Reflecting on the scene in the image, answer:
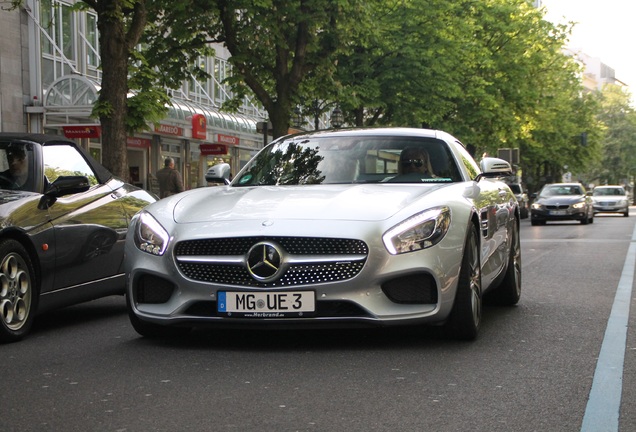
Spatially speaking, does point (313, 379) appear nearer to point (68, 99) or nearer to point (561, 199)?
point (68, 99)

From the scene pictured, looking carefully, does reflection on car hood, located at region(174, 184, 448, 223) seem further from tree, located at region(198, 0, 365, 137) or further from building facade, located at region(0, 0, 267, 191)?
building facade, located at region(0, 0, 267, 191)

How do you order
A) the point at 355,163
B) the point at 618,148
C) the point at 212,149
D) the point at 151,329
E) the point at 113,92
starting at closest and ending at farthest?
the point at 151,329 → the point at 355,163 → the point at 113,92 → the point at 212,149 → the point at 618,148

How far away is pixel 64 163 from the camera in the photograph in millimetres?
8828

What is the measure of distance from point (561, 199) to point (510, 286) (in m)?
30.4

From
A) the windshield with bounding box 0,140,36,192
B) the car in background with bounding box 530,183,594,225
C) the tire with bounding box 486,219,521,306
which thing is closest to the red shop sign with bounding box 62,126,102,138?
the car in background with bounding box 530,183,594,225

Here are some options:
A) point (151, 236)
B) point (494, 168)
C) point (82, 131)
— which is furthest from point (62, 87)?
point (151, 236)

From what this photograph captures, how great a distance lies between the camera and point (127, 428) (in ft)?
14.7

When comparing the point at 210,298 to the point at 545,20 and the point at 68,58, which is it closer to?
the point at 68,58

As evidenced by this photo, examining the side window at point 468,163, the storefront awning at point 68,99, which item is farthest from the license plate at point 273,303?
the storefront awning at point 68,99

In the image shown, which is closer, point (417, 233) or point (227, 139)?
point (417, 233)

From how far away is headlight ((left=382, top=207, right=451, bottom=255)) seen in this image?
6.48 meters

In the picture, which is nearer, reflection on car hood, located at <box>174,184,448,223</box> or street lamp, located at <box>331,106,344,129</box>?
reflection on car hood, located at <box>174,184,448,223</box>

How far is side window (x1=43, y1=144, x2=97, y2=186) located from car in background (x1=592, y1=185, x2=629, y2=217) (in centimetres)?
5016

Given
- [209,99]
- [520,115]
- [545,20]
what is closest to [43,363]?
[209,99]
